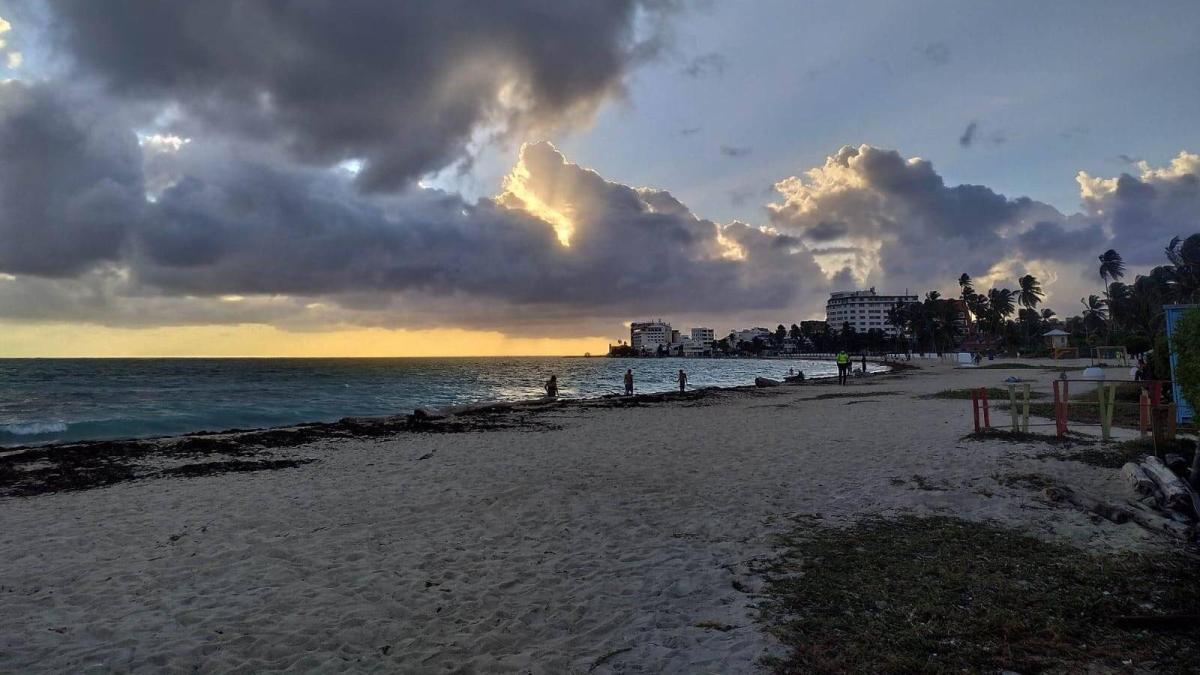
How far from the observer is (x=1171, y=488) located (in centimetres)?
816

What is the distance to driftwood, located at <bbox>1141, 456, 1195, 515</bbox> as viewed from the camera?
791 centimetres

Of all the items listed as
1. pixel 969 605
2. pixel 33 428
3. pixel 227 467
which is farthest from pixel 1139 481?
pixel 33 428

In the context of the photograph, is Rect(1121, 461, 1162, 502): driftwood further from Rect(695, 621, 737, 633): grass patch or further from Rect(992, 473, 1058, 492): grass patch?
Rect(695, 621, 737, 633): grass patch

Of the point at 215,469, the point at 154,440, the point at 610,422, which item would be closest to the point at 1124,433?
the point at 610,422

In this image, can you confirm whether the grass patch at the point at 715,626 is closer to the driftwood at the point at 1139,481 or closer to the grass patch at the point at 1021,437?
the driftwood at the point at 1139,481

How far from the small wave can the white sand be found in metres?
20.1

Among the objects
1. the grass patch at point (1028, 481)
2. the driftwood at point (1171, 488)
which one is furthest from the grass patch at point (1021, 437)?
the driftwood at point (1171, 488)

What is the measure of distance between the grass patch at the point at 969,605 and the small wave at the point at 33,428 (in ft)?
113

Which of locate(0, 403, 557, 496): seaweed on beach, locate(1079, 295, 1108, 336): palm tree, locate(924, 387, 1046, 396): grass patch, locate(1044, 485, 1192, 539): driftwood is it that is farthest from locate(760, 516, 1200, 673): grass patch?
locate(1079, 295, 1108, 336): palm tree

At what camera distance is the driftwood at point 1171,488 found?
7.91m

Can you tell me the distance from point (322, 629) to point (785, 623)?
13.9 feet

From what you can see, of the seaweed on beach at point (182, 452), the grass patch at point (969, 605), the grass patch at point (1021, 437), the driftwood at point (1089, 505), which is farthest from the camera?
the seaweed on beach at point (182, 452)

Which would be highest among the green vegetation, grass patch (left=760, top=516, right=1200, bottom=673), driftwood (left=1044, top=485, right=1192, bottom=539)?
the green vegetation

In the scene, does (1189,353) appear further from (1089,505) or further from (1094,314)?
(1094,314)
